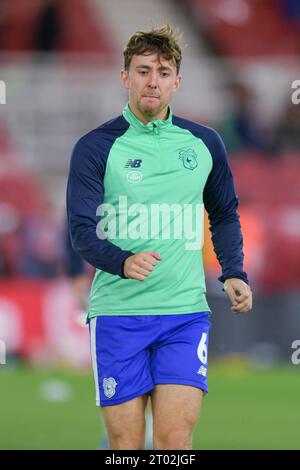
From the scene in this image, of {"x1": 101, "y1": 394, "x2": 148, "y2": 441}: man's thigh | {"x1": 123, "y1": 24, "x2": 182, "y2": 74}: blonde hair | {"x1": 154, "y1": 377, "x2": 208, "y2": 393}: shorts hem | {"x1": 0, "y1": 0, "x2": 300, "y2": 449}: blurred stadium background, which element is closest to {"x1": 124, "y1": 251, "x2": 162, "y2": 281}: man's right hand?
{"x1": 154, "y1": 377, "x2": 208, "y2": 393}: shorts hem

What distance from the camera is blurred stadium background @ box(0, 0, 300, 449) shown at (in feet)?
39.1

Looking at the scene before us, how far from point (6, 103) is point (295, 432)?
921 centimetres

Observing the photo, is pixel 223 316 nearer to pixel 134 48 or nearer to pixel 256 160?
pixel 256 160

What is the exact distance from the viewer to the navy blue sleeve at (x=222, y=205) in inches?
239

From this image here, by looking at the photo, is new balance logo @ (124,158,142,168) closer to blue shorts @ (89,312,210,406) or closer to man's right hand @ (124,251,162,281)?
man's right hand @ (124,251,162,281)

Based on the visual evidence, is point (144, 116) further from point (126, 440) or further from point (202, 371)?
point (126, 440)

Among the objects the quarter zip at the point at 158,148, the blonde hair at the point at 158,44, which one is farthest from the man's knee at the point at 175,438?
the blonde hair at the point at 158,44

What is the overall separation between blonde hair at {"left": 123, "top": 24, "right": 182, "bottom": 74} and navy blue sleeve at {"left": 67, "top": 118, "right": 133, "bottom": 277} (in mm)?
450

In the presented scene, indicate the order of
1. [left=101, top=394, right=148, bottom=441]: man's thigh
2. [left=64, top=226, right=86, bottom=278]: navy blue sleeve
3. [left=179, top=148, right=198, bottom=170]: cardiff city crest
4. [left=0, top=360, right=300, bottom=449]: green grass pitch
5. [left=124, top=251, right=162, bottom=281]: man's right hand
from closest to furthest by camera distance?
[left=124, top=251, right=162, bottom=281]: man's right hand < [left=101, top=394, right=148, bottom=441]: man's thigh < [left=179, top=148, right=198, bottom=170]: cardiff city crest < [left=64, top=226, right=86, bottom=278]: navy blue sleeve < [left=0, top=360, right=300, bottom=449]: green grass pitch

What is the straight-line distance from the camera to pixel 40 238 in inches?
604

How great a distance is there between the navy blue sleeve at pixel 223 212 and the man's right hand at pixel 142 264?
2.44 feet

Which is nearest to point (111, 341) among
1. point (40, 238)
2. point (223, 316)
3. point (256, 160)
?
point (223, 316)

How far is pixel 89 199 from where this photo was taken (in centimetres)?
573

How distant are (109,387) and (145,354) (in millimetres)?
228
